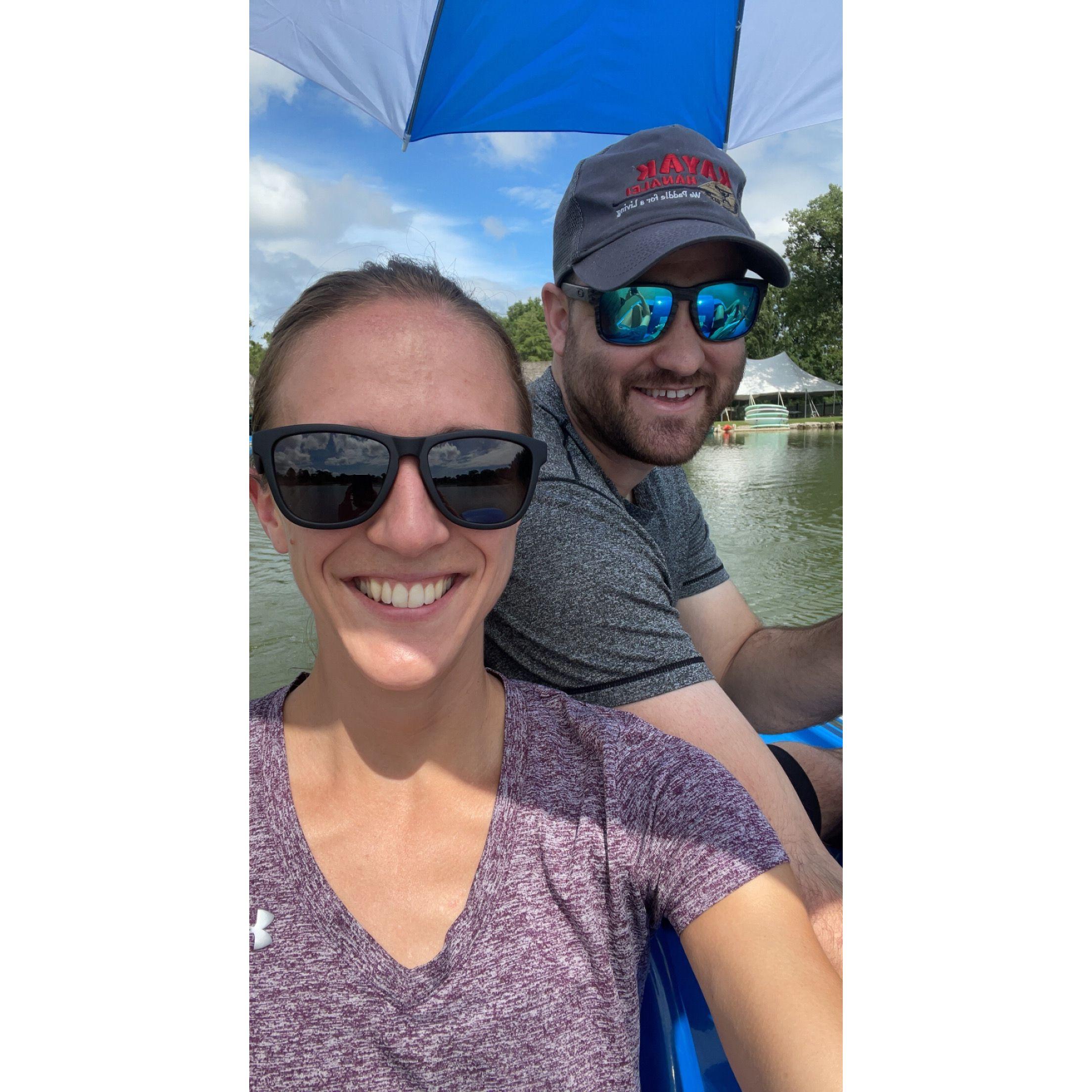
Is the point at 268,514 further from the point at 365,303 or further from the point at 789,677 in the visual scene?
the point at 789,677

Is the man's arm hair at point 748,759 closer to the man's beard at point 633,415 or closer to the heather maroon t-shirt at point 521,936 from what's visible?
the heather maroon t-shirt at point 521,936

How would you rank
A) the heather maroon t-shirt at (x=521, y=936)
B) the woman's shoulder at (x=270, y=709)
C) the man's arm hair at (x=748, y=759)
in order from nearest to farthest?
the heather maroon t-shirt at (x=521, y=936) < the woman's shoulder at (x=270, y=709) < the man's arm hair at (x=748, y=759)

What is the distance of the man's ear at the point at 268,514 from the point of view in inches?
45.3

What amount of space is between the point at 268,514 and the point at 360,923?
0.64 metres

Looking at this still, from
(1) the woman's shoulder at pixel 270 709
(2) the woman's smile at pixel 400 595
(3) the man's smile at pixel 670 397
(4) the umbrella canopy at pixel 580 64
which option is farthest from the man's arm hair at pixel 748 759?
(4) the umbrella canopy at pixel 580 64

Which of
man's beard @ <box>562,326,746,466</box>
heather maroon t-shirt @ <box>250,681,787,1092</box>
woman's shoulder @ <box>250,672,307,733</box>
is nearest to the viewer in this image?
heather maroon t-shirt @ <box>250,681,787,1092</box>

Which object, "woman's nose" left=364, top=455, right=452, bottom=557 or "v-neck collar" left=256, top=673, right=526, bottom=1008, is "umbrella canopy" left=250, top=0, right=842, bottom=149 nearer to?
"woman's nose" left=364, top=455, right=452, bottom=557

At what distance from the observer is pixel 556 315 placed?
6.91ft

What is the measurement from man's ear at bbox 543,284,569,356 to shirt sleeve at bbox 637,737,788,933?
4.49ft

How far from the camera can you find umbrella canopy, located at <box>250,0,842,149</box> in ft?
7.54

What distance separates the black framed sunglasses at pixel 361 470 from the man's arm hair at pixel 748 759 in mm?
610

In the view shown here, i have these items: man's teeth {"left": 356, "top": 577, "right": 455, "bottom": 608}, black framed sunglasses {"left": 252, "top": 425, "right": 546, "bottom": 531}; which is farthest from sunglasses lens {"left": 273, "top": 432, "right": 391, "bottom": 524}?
man's teeth {"left": 356, "top": 577, "right": 455, "bottom": 608}
